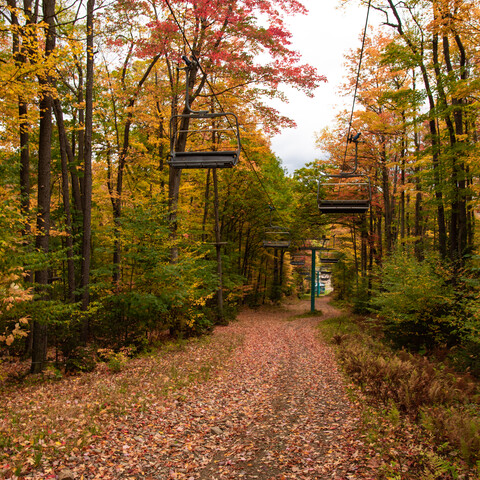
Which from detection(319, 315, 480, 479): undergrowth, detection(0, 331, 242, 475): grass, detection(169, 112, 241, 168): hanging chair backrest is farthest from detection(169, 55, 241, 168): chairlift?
detection(319, 315, 480, 479): undergrowth

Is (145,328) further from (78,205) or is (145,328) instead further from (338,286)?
(338,286)

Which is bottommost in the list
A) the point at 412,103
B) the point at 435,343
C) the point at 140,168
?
the point at 435,343

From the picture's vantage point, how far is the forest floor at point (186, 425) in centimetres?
463

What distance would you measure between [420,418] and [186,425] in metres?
3.94

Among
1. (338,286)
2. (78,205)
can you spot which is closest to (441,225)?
(78,205)

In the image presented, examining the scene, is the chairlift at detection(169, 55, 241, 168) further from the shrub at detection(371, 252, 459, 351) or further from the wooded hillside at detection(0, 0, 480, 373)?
the shrub at detection(371, 252, 459, 351)

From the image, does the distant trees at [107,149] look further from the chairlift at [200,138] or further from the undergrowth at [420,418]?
the undergrowth at [420,418]

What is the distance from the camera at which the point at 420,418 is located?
18.8 ft

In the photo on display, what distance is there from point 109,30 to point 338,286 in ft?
119

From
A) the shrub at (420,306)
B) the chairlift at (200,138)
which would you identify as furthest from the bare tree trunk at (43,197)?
the shrub at (420,306)

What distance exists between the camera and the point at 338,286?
42.3m

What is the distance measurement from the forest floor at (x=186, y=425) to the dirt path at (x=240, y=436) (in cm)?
2

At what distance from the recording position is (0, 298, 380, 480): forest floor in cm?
463

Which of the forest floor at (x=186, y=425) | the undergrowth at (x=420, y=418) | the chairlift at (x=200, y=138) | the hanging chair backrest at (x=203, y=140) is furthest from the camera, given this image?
the hanging chair backrest at (x=203, y=140)
